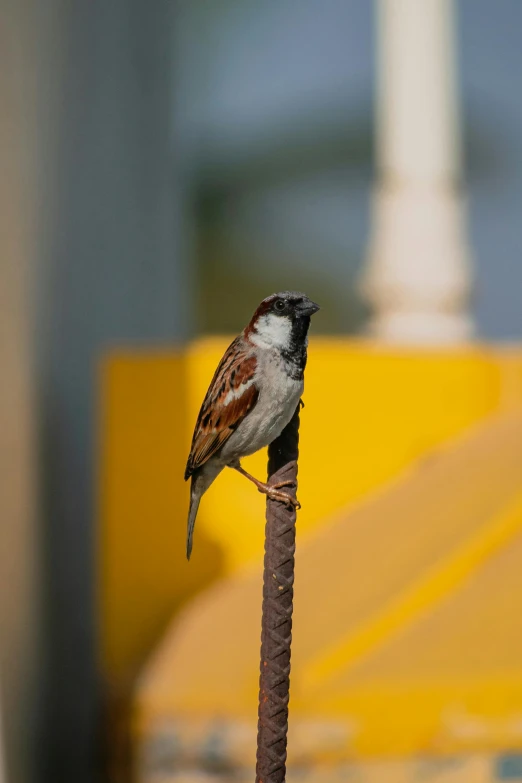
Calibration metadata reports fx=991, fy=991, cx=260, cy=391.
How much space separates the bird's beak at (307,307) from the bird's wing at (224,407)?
0.71 ft

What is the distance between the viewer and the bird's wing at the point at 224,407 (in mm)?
1077

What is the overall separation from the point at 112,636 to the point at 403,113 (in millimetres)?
2755

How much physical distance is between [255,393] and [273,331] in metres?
0.12

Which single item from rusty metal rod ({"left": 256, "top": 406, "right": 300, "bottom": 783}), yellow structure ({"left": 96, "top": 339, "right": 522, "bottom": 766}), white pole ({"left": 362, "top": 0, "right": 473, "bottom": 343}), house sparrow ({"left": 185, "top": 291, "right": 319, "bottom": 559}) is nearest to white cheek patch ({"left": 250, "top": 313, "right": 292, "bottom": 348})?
house sparrow ({"left": 185, "top": 291, "right": 319, "bottom": 559})

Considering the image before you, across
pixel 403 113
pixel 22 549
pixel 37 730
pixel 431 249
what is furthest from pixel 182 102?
pixel 37 730

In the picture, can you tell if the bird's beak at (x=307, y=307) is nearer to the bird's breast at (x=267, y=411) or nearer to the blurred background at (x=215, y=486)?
the bird's breast at (x=267, y=411)

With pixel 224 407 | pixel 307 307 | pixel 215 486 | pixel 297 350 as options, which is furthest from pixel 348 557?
pixel 307 307

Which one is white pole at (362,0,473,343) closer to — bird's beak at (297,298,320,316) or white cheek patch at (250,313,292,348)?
white cheek patch at (250,313,292,348)

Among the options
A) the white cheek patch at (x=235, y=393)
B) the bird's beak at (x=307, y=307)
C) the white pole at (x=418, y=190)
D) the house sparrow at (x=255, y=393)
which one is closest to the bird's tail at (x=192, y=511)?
the house sparrow at (x=255, y=393)

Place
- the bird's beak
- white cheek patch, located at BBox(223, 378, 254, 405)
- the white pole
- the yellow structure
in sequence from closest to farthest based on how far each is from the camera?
the bird's beak
white cheek patch, located at BBox(223, 378, 254, 405)
the yellow structure
the white pole

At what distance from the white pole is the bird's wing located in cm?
311

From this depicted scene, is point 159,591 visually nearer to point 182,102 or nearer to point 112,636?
point 112,636

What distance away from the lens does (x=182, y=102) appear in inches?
226

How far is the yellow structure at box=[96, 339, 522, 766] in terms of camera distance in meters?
2.50
